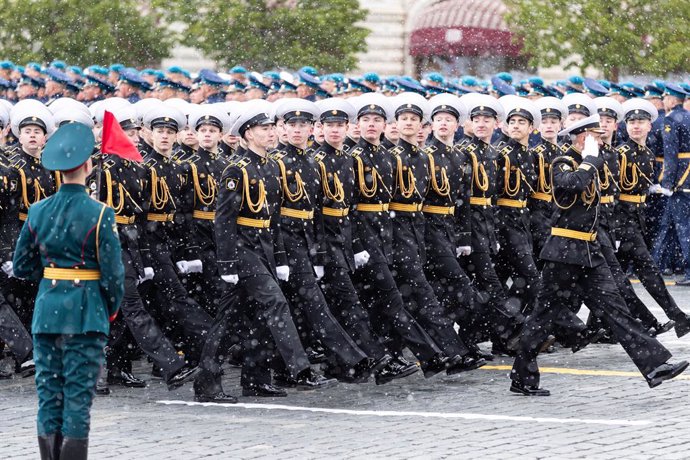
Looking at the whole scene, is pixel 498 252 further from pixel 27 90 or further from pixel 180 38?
pixel 180 38

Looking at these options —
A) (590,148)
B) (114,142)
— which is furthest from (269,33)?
(114,142)

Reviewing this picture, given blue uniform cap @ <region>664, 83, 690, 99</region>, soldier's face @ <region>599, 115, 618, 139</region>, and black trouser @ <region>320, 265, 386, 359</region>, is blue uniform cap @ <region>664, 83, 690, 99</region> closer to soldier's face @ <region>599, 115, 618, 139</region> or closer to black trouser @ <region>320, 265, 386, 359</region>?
soldier's face @ <region>599, 115, 618, 139</region>

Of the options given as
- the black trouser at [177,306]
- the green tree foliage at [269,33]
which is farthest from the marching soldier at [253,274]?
the green tree foliage at [269,33]

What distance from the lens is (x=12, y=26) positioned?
30.9m

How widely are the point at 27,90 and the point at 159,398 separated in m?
10.4

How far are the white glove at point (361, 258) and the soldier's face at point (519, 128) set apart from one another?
212cm

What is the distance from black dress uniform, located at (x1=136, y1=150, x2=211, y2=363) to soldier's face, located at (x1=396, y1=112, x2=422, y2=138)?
5.34 ft

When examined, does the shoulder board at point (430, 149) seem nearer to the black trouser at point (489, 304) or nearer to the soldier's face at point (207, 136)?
the black trouser at point (489, 304)

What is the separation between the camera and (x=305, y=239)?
11570mm

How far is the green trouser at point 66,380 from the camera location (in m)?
8.04

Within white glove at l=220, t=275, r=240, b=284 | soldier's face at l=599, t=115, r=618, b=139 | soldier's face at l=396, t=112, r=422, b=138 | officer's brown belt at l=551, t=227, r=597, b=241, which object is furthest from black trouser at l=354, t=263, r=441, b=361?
soldier's face at l=599, t=115, r=618, b=139

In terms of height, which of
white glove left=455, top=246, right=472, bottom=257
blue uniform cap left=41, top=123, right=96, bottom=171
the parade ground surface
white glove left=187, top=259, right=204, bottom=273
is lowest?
the parade ground surface

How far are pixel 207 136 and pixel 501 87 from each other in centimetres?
710

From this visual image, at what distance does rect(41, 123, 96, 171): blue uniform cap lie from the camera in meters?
8.16
